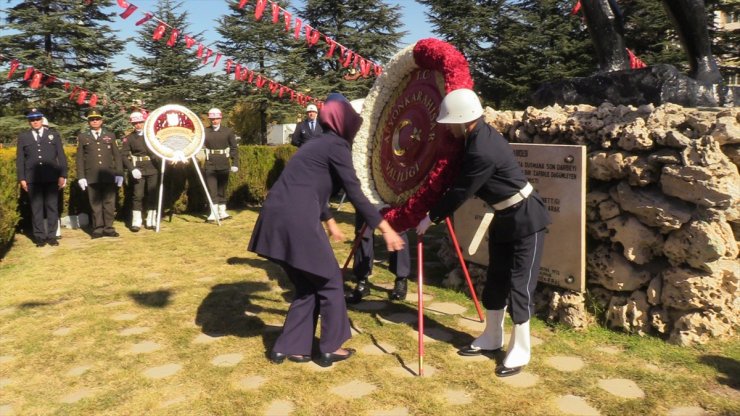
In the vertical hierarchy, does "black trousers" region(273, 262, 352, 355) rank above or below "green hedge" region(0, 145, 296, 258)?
below

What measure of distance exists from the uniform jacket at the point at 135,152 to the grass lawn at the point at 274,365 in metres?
3.63

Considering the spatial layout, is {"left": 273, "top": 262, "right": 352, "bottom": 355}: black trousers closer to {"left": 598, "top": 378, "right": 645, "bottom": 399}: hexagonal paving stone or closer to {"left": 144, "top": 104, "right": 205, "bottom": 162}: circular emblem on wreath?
{"left": 598, "top": 378, "right": 645, "bottom": 399}: hexagonal paving stone

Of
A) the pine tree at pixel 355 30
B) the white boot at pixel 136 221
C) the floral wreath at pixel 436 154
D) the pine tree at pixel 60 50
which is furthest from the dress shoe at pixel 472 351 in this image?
the pine tree at pixel 355 30

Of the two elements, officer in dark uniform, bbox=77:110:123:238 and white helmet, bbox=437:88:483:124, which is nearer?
white helmet, bbox=437:88:483:124

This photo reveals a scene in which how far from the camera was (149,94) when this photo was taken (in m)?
22.4

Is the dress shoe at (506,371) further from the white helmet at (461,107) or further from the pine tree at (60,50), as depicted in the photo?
the pine tree at (60,50)

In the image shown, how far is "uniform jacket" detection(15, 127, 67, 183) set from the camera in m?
7.47

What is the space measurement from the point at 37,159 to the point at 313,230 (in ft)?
20.1

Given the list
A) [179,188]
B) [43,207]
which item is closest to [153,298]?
[43,207]

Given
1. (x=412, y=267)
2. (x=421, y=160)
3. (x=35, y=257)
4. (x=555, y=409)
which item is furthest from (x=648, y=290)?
(x=35, y=257)

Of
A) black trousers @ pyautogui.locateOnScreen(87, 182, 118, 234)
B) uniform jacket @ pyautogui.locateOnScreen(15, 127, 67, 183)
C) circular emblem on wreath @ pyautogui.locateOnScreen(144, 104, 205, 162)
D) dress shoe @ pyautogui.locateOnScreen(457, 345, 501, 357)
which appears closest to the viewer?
dress shoe @ pyautogui.locateOnScreen(457, 345, 501, 357)

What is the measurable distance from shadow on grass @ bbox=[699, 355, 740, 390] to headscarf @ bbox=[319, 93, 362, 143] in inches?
105

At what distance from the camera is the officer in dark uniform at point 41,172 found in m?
7.49

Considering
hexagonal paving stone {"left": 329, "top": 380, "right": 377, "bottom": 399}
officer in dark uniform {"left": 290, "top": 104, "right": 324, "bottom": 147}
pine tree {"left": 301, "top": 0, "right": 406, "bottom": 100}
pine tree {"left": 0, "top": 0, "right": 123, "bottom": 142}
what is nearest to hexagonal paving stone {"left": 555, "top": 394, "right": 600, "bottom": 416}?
hexagonal paving stone {"left": 329, "top": 380, "right": 377, "bottom": 399}
